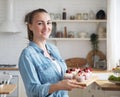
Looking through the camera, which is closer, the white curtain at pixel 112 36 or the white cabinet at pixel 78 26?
→ the white curtain at pixel 112 36

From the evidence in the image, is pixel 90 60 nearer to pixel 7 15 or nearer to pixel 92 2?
pixel 92 2

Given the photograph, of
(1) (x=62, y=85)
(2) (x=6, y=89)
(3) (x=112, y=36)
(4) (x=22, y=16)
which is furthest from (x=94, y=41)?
(1) (x=62, y=85)

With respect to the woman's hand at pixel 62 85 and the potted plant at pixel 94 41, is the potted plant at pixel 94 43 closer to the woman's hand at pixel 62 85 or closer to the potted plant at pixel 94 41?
the potted plant at pixel 94 41

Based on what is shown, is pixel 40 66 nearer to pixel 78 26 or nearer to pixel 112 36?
pixel 112 36

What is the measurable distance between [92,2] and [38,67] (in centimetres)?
404

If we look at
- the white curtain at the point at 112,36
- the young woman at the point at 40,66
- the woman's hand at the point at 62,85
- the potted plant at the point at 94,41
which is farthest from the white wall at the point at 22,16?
the woman's hand at the point at 62,85

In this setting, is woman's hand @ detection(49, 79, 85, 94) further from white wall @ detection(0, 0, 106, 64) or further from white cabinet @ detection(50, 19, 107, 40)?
white wall @ detection(0, 0, 106, 64)

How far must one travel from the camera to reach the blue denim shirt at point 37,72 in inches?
50.7

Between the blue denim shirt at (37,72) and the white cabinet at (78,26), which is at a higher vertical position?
the white cabinet at (78,26)

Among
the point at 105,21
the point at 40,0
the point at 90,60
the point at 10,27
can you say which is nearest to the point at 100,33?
the point at 105,21

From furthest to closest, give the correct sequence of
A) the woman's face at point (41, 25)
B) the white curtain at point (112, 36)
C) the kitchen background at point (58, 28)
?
1. the kitchen background at point (58, 28)
2. the white curtain at point (112, 36)
3. the woman's face at point (41, 25)

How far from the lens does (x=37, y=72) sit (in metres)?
1.34

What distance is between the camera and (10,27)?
4.91 m

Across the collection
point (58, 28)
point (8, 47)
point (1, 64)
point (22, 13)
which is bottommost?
point (1, 64)
